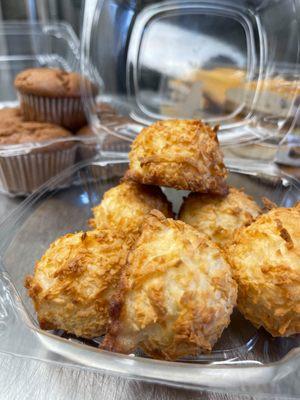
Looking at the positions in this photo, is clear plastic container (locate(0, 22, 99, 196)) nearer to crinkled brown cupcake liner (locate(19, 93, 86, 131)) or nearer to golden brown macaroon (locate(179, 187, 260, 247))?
crinkled brown cupcake liner (locate(19, 93, 86, 131))

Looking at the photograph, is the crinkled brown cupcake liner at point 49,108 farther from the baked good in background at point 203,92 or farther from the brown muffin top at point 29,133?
the baked good in background at point 203,92

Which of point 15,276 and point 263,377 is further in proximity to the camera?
point 15,276

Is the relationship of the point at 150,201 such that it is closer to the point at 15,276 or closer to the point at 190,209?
the point at 190,209

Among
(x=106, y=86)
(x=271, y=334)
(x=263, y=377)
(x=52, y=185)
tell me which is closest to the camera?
(x=263, y=377)

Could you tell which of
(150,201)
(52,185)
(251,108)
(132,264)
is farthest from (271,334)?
(251,108)

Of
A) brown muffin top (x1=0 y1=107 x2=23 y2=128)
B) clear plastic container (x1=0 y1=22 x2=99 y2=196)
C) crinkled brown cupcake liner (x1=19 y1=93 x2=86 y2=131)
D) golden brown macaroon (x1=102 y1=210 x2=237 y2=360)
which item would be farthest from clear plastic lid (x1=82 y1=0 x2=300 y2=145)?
golden brown macaroon (x1=102 y1=210 x2=237 y2=360)

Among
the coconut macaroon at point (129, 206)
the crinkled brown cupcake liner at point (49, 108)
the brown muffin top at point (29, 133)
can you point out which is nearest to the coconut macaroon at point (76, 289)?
the coconut macaroon at point (129, 206)

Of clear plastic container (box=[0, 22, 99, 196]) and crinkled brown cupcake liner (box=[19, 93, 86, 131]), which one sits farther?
clear plastic container (box=[0, 22, 99, 196])

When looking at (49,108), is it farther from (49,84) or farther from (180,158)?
(180,158)
